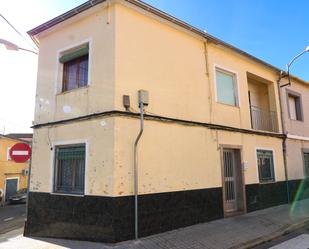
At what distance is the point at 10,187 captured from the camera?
25.7 meters

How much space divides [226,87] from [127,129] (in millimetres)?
4985

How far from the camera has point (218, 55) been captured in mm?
9766

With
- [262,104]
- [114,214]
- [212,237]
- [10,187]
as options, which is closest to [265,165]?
[262,104]

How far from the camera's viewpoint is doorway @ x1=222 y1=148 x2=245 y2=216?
9.26 metres

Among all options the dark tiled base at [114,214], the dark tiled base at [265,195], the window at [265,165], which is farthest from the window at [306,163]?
the dark tiled base at [114,214]

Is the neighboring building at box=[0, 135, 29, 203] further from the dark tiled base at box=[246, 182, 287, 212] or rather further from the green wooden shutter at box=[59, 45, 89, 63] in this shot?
the dark tiled base at box=[246, 182, 287, 212]

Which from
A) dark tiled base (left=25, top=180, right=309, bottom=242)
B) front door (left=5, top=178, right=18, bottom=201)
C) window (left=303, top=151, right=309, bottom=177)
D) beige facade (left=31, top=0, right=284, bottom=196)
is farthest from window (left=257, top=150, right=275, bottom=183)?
front door (left=5, top=178, right=18, bottom=201)

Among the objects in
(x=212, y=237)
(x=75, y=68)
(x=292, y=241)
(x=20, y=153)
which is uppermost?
(x=75, y=68)

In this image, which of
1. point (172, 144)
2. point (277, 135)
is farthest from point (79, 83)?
point (277, 135)

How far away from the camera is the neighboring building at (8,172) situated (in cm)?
2458

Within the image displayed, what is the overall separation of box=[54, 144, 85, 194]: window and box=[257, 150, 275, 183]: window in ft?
22.9

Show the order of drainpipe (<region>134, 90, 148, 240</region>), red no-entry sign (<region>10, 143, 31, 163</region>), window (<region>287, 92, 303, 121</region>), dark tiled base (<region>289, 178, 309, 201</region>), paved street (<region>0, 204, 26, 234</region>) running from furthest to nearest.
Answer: window (<region>287, 92, 303, 121</region>), dark tiled base (<region>289, 178, 309, 201</region>), paved street (<region>0, 204, 26, 234</region>), red no-entry sign (<region>10, 143, 31, 163</region>), drainpipe (<region>134, 90, 148, 240</region>)

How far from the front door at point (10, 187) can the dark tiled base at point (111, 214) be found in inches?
806

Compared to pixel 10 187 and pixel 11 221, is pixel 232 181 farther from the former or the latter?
pixel 10 187
